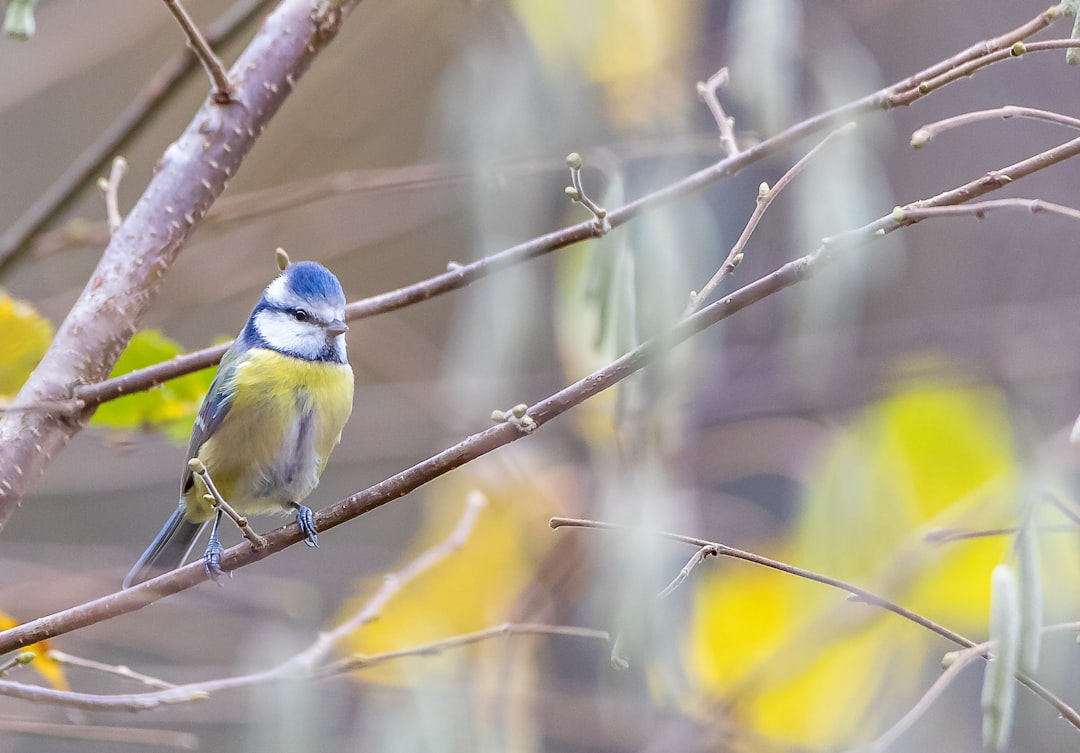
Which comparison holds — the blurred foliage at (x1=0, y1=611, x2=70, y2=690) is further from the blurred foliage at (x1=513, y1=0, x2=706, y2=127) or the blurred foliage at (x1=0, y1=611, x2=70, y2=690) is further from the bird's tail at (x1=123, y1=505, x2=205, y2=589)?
the blurred foliage at (x1=513, y1=0, x2=706, y2=127)

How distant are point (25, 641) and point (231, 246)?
2.06 m

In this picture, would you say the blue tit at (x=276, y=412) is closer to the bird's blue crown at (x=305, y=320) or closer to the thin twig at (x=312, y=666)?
the bird's blue crown at (x=305, y=320)

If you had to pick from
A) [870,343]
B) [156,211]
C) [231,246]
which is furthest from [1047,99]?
[156,211]

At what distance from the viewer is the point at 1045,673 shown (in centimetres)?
179

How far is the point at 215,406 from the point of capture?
1790mm

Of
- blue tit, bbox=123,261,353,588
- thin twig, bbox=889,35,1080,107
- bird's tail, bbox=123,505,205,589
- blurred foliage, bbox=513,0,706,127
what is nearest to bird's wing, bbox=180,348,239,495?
blue tit, bbox=123,261,353,588

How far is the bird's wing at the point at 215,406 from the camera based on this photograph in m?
1.78

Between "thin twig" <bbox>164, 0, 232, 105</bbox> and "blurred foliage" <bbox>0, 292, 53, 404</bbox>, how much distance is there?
382mm

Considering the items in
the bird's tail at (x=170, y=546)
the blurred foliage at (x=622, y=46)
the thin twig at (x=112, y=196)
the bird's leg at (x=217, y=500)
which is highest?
the blurred foliage at (x=622, y=46)

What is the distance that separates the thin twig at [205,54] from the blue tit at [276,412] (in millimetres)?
419

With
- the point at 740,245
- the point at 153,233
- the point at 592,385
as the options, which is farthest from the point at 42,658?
the point at 740,245

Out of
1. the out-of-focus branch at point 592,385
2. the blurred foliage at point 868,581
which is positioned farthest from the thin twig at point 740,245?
the blurred foliage at point 868,581

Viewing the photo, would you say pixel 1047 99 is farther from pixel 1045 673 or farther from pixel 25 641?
pixel 25 641

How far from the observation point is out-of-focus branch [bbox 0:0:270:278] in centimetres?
165
